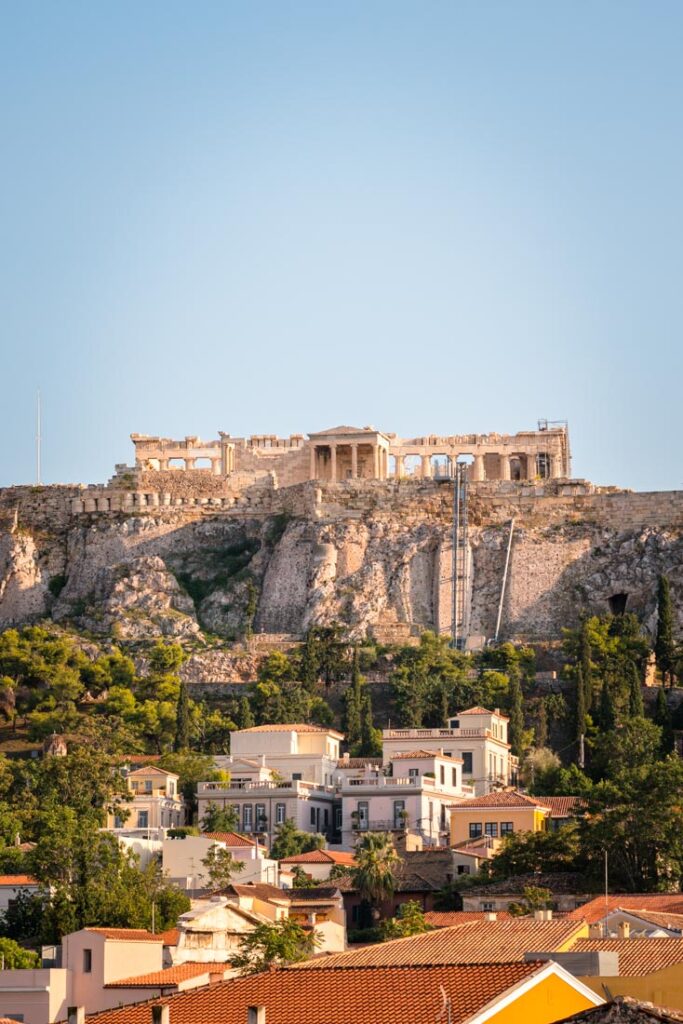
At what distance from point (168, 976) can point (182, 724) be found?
6172 centimetres

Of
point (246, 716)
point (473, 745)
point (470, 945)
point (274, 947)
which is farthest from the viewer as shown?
point (246, 716)

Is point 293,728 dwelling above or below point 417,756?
above

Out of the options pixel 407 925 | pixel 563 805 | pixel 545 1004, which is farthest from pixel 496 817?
pixel 545 1004

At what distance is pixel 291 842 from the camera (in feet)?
286

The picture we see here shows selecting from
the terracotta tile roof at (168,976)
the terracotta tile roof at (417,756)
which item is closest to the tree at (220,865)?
the terracotta tile roof at (417,756)

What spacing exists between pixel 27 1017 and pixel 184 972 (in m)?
2.53

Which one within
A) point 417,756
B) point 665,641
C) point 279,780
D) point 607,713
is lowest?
point 279,780

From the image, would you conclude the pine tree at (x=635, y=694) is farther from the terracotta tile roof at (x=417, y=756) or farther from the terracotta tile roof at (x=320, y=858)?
the terracotta tile roof at (x=320, y=858)

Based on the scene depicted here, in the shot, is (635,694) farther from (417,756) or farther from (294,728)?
(294,728)

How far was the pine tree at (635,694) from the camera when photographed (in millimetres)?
96419

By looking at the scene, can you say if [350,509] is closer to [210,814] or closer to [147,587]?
[147,587]

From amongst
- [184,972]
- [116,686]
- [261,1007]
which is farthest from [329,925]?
[116,686]

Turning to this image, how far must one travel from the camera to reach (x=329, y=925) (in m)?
59.3

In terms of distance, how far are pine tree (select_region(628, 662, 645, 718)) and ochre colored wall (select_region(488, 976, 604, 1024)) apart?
70054 millimetres
